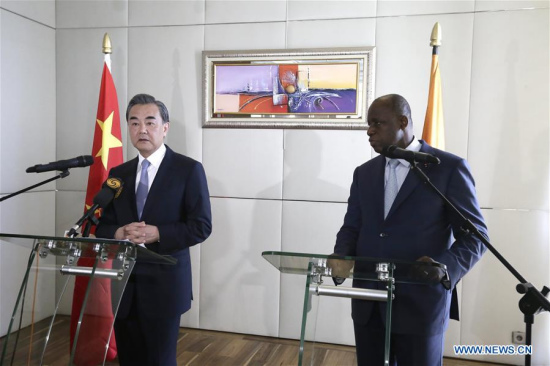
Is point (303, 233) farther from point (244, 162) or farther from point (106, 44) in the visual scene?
point (106, 44)

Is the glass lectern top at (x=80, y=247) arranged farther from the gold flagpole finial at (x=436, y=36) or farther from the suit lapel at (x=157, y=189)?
the gold flagpole finial at (x=436, y=36)

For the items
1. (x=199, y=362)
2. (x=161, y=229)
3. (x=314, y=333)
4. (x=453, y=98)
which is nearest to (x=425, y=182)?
(x=314, y=333)

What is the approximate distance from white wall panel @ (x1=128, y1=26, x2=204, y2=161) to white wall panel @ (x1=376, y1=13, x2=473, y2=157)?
4.70ft

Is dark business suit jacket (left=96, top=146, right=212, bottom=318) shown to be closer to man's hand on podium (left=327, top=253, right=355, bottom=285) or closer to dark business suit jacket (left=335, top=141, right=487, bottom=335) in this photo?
dark business suit jacket (left=335, top=141, right=487, bottom=335)

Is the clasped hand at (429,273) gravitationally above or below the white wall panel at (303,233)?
above

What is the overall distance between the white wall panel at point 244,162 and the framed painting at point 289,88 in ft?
0.30

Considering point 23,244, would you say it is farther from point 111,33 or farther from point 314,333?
point 111,33

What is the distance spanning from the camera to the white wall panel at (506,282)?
330 cm

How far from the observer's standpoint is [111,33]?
3961 mm

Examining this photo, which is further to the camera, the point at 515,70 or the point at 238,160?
the point at 238,160

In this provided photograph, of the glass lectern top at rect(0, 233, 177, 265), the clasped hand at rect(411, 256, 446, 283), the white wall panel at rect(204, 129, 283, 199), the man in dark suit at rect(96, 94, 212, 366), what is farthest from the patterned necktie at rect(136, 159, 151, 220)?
the white wall panel at rect(204, 129, 283, 199)

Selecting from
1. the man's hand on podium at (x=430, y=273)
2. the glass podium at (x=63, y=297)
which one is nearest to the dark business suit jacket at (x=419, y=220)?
the man's hand on podium at (x=430, y=273)

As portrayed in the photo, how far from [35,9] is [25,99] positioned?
28.9 inches

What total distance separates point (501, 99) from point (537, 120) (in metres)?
0.27
